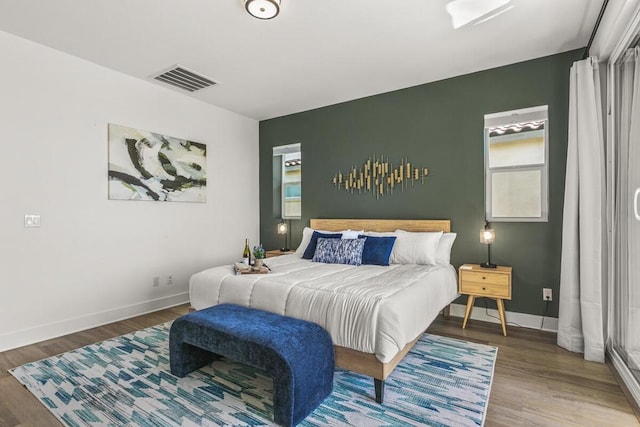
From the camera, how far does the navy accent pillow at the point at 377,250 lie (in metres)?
3.43

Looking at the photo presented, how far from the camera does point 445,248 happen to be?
358 cm

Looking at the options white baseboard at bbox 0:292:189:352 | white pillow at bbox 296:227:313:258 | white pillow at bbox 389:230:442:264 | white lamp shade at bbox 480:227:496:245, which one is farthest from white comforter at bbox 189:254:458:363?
white baseboard at bbox 0:292:189:352

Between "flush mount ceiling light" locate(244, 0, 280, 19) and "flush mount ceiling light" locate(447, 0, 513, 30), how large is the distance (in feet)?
4.24

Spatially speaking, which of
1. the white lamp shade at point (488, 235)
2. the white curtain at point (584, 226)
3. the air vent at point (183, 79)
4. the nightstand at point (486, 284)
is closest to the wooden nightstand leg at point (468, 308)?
the nightstand at point (486, 284)

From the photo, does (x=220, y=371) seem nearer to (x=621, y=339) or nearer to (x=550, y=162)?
(x=621, y=339)

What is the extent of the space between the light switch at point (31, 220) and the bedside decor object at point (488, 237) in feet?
14.1

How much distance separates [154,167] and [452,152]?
3500 mm

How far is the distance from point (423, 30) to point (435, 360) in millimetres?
2721

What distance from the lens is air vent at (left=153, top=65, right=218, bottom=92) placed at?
3.62m

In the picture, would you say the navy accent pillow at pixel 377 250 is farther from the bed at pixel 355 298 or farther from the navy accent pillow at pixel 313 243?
the navy accent pillow at pixel 313 243

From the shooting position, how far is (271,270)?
3131mm

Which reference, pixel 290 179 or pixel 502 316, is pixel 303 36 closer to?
pixel 290 179

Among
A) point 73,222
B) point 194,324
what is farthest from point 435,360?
point 73,222

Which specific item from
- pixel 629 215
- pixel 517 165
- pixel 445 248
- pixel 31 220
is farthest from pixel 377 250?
pixel 31 220
